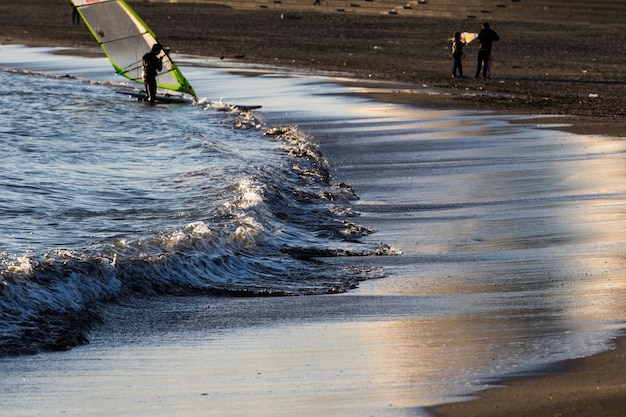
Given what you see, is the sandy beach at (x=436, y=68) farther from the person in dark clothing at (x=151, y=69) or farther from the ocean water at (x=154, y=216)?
the person in dark clothing at (x=151, y=69)

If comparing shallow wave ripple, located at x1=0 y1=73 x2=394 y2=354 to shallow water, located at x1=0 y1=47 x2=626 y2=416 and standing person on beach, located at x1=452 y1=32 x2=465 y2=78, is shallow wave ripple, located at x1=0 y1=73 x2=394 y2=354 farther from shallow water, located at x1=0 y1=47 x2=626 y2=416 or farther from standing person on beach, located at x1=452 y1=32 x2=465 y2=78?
standing person on beach, located at x1=452 y1=32 x2=465 y2=78

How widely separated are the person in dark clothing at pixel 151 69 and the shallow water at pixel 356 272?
202 inches

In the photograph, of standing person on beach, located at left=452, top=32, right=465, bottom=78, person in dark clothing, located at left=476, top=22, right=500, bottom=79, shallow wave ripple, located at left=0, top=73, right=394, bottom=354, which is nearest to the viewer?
shallow wave ripple, located at left=0, top=73, right=394, bottom=354

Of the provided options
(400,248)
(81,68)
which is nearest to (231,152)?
(400,248)

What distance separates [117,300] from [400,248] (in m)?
2.83

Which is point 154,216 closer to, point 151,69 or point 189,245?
point 189,245

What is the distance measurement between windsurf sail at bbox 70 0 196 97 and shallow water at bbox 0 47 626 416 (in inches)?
299

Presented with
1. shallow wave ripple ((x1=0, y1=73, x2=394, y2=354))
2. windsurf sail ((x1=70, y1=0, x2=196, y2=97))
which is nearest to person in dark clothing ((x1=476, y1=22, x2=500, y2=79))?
windsurf sail ((x1=70, y1=0, x2=196, y2=97))

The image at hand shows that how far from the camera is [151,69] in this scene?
24.8m

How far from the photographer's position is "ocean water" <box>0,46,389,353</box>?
29.9ft

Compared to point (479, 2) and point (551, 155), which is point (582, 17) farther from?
point (551, 155)

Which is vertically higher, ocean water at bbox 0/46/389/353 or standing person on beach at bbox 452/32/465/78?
standing person on beach at bbox 452/32/465/78

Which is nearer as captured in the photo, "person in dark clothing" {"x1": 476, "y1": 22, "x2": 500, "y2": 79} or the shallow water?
the shallow water

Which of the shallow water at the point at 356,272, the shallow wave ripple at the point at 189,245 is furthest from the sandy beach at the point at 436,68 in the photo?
the shallow wave ripple at the point at 189,245
